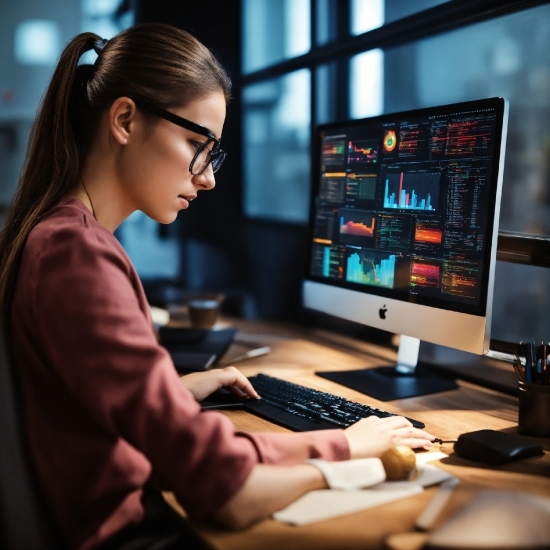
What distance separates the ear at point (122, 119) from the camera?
1.09 m

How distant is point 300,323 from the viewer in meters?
2.42

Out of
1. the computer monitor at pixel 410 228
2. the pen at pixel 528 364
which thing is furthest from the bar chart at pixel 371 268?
the pen at pixel 528 364

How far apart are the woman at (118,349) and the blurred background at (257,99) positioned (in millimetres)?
941

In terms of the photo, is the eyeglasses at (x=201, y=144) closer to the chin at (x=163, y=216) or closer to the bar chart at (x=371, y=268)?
the chin at (x=163, y=216)

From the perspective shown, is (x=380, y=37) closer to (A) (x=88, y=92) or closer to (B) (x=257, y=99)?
(B) (x=257, y=99)

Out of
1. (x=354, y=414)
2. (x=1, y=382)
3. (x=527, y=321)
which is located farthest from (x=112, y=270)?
(x=527, y=321)

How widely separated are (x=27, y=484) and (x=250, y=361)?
3.02ft

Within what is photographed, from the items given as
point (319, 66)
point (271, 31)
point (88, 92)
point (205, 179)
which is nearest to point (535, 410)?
point (205, 179)

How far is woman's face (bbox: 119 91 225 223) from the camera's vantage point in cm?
111

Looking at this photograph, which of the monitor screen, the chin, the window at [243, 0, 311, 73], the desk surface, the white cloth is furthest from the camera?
the window at [243, 0, 311, 73]

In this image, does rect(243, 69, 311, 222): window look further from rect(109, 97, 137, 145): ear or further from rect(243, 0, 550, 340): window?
rect(109, 97, 137, 145): ear

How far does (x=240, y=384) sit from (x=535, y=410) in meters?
0.56

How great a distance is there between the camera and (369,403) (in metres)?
1.39

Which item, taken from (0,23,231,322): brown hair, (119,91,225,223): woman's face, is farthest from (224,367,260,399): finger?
(0,23,231,322): brown hair
